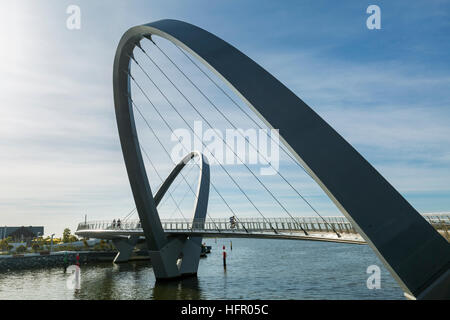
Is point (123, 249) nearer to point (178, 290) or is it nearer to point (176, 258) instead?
point (176, 258)

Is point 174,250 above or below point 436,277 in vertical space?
below

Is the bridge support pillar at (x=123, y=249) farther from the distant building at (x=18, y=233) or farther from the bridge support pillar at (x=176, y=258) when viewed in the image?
the distant building at (x=18, y=233)

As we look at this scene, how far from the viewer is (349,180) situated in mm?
7613

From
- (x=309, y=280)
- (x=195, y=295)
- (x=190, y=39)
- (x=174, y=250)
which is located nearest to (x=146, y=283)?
(x=174, y=250)

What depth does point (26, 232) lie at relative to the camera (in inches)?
3044

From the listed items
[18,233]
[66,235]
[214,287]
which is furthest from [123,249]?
[18,233]

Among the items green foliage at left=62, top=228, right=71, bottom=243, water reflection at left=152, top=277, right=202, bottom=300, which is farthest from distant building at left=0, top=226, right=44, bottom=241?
water reflection at left=152, top=277, right=202, bottom=300

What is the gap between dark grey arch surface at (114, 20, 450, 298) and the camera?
6844 mm

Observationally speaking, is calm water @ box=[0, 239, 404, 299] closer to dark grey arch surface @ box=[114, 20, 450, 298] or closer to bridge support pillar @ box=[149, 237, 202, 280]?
bridge support pillar @ box=[149, 237, 202, 280]

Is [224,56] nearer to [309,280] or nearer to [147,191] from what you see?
[147,191]

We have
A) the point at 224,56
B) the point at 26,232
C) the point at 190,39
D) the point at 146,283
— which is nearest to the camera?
the point at 224,56

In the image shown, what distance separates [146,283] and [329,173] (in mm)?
21067

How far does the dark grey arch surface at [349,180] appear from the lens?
22.5 ft

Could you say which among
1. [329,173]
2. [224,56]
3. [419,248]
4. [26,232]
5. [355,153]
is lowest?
[26,232]
